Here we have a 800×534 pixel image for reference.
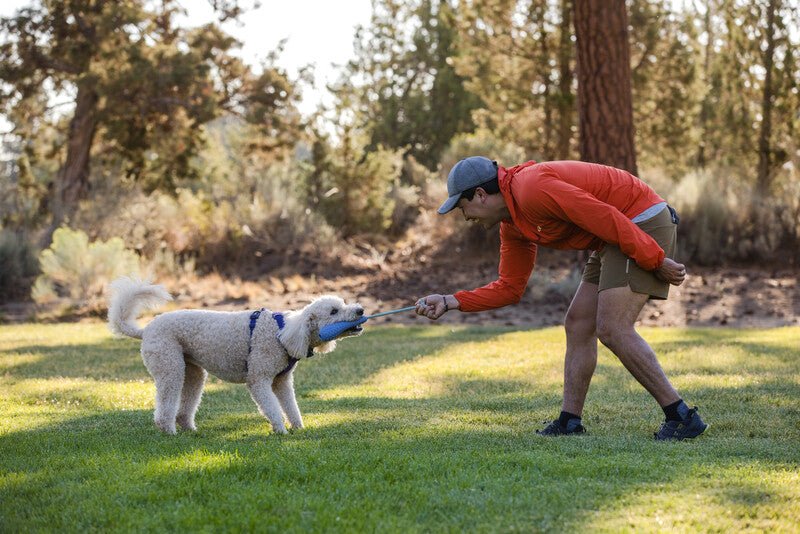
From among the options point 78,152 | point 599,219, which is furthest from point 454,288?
point 599,219

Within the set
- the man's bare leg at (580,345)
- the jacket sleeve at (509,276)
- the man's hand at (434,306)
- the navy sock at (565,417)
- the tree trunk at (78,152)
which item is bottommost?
the navy sock at (565,417)

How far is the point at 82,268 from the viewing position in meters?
17.6

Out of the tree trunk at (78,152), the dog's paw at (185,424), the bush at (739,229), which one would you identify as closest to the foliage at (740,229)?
the bush at (739,229)

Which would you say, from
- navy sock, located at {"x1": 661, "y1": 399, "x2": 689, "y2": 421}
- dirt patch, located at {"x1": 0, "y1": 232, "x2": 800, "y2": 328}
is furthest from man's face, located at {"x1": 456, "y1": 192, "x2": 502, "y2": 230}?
dirt patch, located at {"x1": 0, "y1": 232, "x2": 800, "y2": 328}

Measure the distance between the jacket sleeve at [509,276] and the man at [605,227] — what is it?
0.19 metres

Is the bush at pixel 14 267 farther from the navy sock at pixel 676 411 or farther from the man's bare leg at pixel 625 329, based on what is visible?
the navy sock at pixel 676 411

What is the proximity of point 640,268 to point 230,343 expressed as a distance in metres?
3.02

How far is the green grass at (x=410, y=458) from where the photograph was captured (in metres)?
4.53

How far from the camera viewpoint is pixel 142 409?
27.4ft

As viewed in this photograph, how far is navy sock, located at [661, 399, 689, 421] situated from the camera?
632cm

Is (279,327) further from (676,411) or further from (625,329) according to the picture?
(676,411)

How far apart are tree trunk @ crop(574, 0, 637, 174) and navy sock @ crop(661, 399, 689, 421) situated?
9.32 m

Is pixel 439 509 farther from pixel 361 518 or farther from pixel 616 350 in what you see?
pixel 616 350

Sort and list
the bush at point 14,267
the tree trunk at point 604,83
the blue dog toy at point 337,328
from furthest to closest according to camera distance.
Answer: the bush at point 14,267 → the tree trunk at point 604,83 → the blue dog toy at point 337,328
